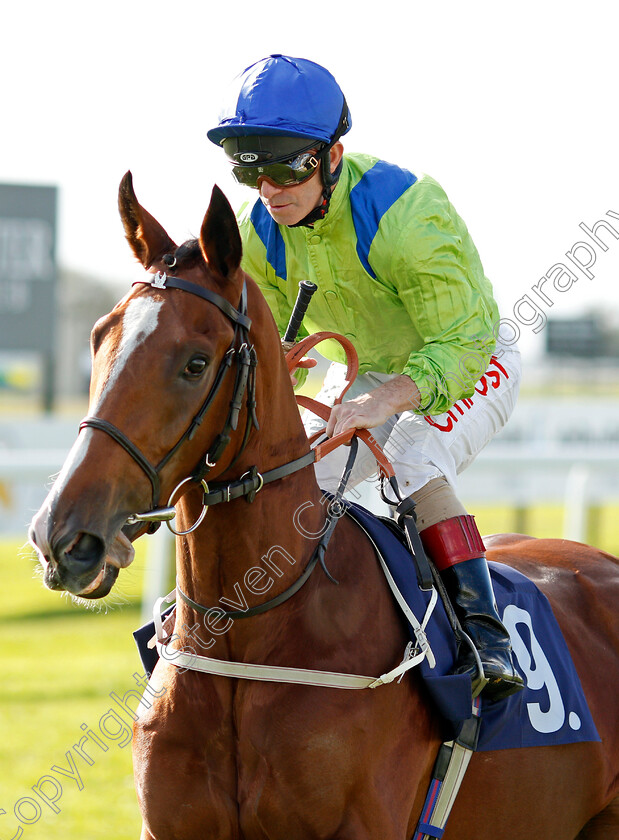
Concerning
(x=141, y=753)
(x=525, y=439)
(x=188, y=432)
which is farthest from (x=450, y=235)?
(x=525, y=439)

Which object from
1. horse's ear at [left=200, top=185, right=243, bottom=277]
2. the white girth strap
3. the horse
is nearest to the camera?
the horse

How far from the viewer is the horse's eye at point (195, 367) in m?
2.22

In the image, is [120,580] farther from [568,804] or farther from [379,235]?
[568,804]

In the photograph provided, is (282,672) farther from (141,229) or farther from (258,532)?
(141,229)

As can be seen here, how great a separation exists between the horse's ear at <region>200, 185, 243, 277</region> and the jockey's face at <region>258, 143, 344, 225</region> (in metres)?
0.54

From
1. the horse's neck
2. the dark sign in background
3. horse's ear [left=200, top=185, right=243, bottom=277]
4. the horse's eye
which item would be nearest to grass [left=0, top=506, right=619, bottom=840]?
the horse's neck

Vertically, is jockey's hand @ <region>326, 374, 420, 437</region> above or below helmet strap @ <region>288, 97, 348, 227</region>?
below

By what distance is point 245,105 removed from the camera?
275 cm

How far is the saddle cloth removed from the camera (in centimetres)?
270

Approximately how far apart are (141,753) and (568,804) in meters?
1.41

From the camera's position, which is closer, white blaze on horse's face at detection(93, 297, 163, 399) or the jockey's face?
white blaze on horse's face at detection(93, 297, 163, 399)

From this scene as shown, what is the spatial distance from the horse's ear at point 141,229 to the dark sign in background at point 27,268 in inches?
389

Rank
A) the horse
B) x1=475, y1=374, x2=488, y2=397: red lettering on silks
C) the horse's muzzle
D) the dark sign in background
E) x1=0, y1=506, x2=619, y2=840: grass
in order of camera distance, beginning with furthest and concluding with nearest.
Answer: the dark sign in background
x1=0, y1=506, x2=619, y2=840: grass
x1=475, y1=374, x2=488, y2=397: red lettering on silks
the horse
the horse's muzzle

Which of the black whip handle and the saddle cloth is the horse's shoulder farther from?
the black whip handle
